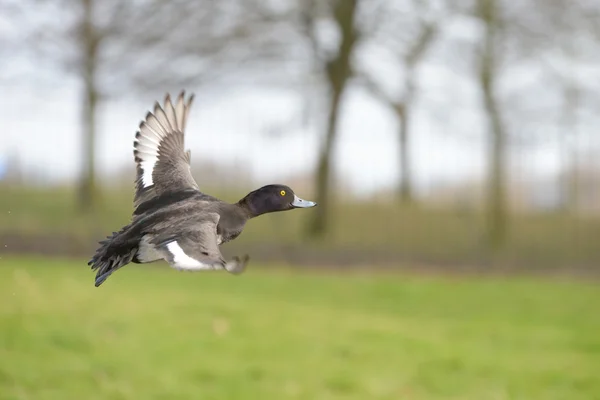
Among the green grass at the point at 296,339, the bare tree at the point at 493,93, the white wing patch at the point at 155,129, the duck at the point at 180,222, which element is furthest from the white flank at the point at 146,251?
the bare tree at the point at 493,93

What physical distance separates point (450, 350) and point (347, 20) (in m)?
7.31

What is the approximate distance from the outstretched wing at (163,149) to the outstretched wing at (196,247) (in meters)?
0.31

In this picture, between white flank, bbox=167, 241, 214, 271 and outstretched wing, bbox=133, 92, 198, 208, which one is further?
outstretched wing, bbox=133, 92, 198, 208

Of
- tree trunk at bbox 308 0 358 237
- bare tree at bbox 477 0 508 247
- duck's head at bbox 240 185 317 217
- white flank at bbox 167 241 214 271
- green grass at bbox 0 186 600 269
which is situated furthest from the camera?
green grass at bbox 0 186 600 269

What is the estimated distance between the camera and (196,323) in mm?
17484

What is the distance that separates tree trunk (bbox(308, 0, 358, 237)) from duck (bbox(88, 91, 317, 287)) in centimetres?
653

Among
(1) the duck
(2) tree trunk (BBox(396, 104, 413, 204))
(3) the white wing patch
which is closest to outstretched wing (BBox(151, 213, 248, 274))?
(1) the duck

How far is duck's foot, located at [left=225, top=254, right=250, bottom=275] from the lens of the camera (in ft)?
3.76

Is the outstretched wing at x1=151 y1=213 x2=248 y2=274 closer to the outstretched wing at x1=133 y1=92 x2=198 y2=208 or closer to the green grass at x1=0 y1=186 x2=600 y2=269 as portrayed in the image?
the outstretched wing at x1=133 y1=92 x2=198 y2=208

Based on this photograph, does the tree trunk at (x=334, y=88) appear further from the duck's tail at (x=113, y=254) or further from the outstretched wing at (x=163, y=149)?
the duck's tail at (x=113, y=254)

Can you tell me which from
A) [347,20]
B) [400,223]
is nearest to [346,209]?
[400,223]

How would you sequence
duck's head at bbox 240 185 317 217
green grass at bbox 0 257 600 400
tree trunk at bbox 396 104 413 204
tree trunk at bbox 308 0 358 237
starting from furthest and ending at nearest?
tree trunk at bbox 396 104 413 204 → green grass at bbox 0 257 600 400 → tree trunk at bbox 308 0 358 237 → duck's head at bbox 240 185 317 217

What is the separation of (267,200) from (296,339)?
52.8ft

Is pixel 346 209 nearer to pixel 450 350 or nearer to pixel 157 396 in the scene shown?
pixel 450 350
